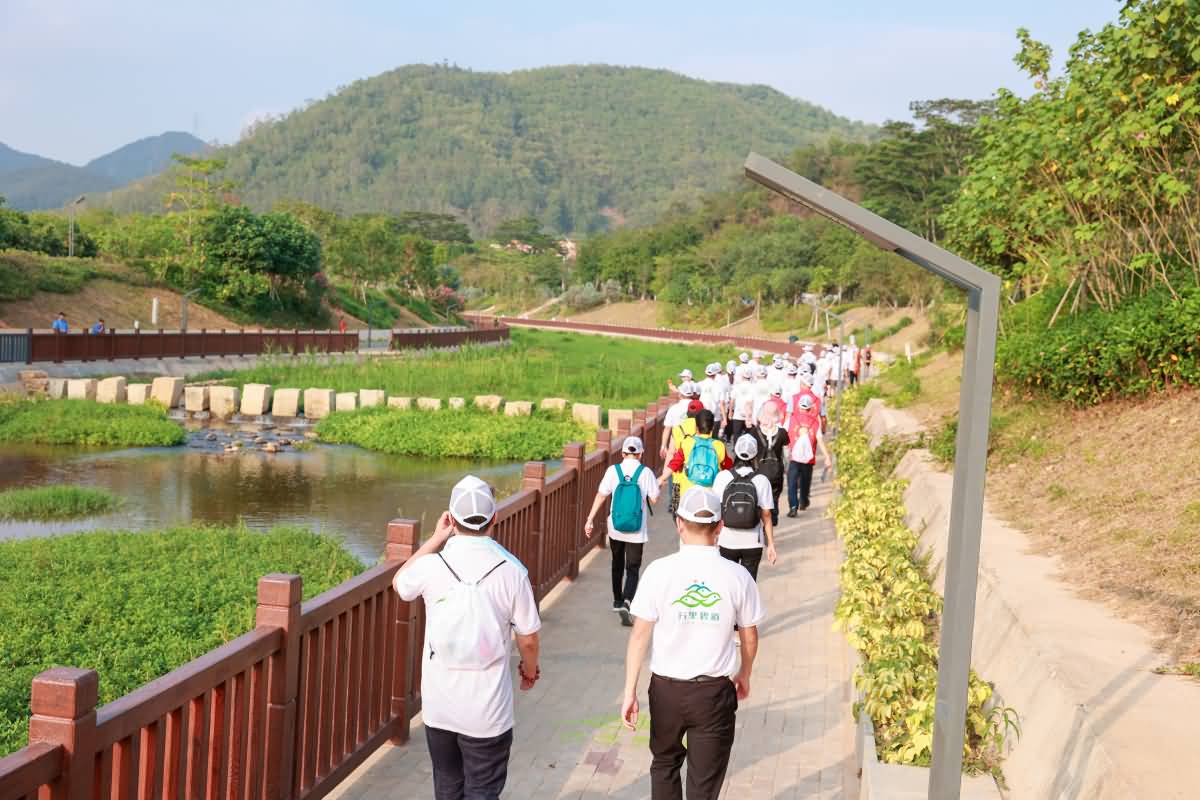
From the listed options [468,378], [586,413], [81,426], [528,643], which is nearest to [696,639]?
[528,643]

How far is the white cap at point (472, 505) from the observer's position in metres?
4.55

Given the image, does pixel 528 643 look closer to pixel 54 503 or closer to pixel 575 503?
pixel 575 503

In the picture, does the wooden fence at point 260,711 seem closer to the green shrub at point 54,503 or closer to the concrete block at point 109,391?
the green shrub at point 54,503

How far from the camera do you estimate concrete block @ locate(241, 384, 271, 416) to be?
29.4 metres

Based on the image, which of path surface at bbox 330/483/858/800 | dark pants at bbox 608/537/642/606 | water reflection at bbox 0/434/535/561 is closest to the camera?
path surface at bbox 330/483/858/800

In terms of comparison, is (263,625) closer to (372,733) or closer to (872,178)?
(372,733)

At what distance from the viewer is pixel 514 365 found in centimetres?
3738

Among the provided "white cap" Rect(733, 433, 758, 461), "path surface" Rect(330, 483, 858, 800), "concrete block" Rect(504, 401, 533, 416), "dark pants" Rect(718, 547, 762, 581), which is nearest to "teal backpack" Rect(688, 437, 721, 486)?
"white cap" Rect(733, 433, 758, 461)

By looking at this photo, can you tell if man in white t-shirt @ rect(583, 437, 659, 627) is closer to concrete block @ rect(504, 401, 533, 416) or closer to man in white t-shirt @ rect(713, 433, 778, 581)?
man in white t-shirt @ rect(713, 433, 778, 581)

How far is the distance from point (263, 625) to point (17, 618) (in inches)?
203

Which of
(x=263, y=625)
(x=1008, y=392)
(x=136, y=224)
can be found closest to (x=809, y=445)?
(x=1008, y=392)

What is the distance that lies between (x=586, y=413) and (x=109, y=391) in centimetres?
1150

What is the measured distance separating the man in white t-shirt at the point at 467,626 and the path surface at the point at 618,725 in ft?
4.87

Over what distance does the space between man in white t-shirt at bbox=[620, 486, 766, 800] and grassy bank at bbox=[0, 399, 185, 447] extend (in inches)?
825
